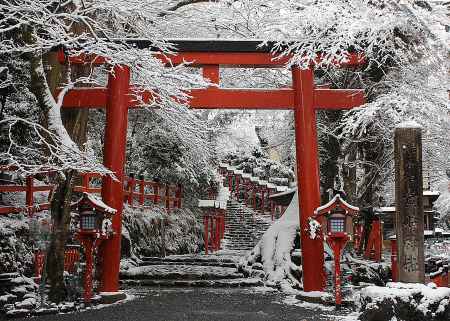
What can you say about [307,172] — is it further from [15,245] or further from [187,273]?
[15,245]

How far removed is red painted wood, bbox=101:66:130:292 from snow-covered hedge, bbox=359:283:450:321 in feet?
18.1

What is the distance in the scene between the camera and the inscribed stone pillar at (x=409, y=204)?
786 centimetres

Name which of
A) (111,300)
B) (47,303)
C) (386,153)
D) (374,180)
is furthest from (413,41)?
(47,303)

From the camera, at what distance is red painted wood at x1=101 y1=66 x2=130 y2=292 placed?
10.9m

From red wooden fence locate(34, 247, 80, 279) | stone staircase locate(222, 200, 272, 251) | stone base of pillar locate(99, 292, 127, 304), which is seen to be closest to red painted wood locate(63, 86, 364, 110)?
red wooden fence locate(34, 247, 80, 279)

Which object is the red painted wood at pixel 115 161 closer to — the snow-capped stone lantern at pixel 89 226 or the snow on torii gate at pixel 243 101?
the snow on torii gate at pixel 243 101

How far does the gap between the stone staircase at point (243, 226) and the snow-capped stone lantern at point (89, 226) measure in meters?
16.7

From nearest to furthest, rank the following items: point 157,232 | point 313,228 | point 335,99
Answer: point 313,228 → point 335,99 → point 157,232

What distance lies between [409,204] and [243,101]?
15.9 ft

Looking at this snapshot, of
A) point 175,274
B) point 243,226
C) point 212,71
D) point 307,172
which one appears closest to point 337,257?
point 307,172

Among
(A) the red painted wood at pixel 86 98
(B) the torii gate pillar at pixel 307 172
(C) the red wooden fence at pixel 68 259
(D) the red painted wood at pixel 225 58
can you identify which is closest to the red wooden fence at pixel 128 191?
(C) the red wooden fence at pixel 68 259

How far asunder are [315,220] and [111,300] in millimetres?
4601

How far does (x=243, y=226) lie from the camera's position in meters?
30.0

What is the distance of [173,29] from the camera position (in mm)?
16078
